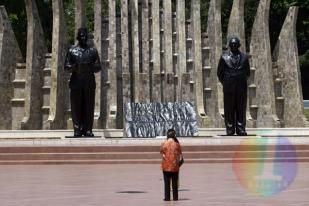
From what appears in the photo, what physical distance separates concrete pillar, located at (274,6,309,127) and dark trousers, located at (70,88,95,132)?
13651 mm

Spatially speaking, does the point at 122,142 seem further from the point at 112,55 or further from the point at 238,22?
the point at 238,22

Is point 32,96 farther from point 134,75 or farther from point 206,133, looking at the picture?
point 206,133

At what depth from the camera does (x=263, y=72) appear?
33.5 metres

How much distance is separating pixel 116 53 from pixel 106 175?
17207mm

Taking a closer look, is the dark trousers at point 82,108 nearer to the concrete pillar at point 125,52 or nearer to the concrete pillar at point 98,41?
the concrete pillar at point 98,41

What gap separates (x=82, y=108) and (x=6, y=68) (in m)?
12.0

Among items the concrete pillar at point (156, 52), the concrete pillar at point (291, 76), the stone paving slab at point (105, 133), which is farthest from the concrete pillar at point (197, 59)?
the stone paving slab at point (105, 133)

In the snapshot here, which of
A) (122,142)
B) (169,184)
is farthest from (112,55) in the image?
(169,184)

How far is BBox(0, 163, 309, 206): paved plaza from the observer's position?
40.0 ft

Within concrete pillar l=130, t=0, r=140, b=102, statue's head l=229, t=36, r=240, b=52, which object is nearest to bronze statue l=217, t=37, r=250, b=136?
statue's head l=229, t=36, r=240, b=52

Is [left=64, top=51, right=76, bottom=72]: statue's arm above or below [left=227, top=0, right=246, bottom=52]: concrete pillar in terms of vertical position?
below

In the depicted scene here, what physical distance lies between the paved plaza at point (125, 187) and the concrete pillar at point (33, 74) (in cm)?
1318

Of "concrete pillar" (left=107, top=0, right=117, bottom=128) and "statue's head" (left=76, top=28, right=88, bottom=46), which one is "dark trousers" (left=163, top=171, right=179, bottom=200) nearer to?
"statue's head" (left=76, top=28, right=88, bottom=46)

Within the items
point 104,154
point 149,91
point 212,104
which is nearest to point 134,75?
point 149,91
